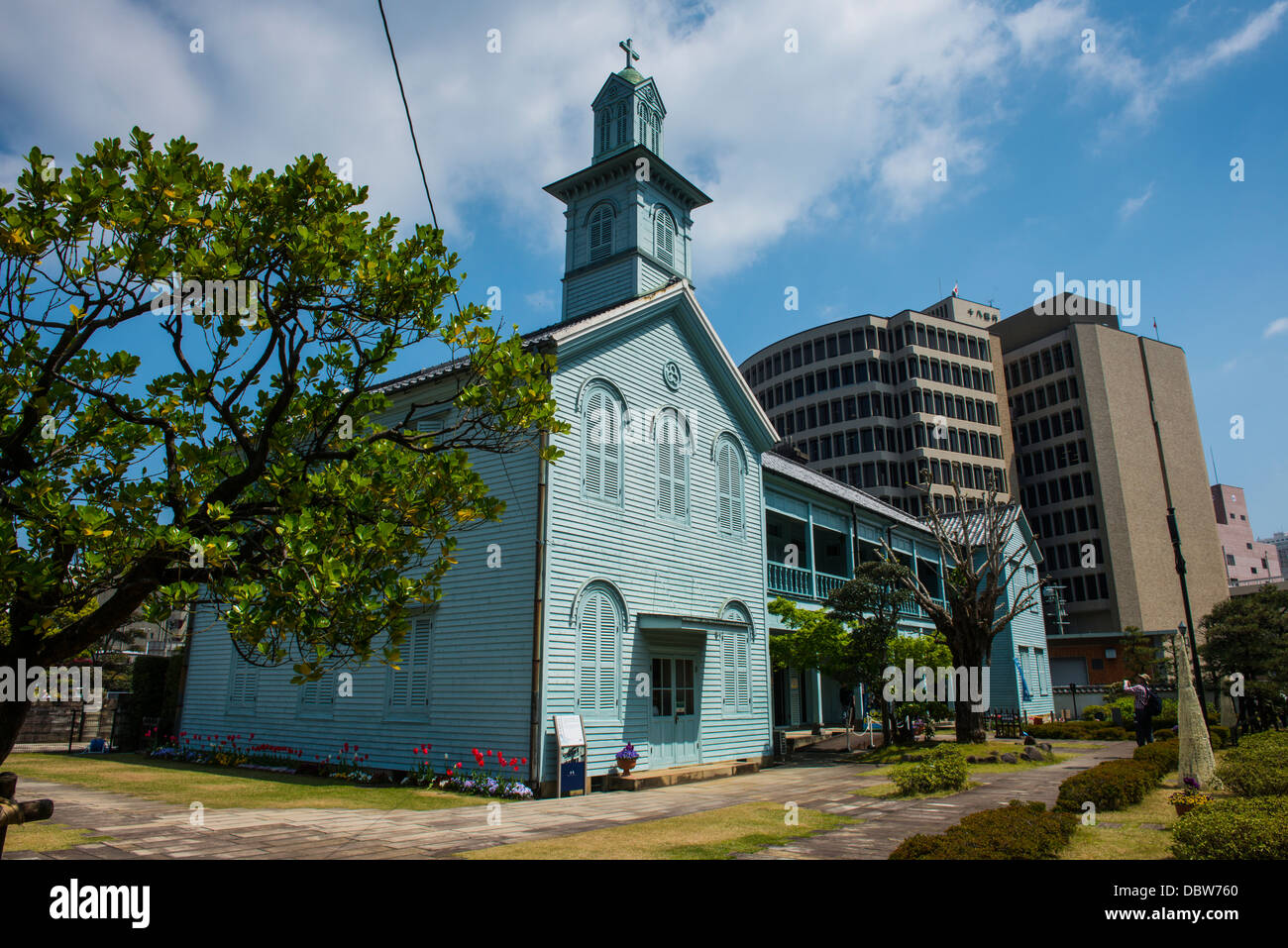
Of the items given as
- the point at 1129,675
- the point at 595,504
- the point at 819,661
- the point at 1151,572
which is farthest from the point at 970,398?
the point at 595,504

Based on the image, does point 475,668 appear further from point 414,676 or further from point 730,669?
point 730,669

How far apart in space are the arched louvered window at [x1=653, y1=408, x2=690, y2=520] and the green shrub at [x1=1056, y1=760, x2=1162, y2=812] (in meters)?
9.81

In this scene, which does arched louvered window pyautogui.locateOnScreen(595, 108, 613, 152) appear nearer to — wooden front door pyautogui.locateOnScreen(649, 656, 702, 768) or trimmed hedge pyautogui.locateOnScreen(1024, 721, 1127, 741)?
wooden front door pyautogui.locateOnScreen(649, 656, 702, 768)

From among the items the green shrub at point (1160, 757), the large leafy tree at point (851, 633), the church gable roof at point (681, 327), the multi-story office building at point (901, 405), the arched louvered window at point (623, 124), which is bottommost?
the green shrub at point (1160, 757)

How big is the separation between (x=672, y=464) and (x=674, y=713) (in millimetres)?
5850

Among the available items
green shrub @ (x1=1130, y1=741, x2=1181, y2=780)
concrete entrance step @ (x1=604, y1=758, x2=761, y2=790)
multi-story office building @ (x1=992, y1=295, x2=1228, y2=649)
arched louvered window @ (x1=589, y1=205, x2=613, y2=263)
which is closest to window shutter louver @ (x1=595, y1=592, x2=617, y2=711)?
concrete entrance step @ (x1=604, y1=758, x2=761, y2=790)

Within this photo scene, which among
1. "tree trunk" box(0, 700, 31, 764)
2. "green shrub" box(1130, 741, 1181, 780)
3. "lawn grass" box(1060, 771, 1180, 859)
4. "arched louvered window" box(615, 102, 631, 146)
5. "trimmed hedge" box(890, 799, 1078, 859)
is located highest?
"arched louvered window" box(615, 102, 631, 146)

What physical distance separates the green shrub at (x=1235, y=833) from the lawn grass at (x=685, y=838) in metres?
4.17

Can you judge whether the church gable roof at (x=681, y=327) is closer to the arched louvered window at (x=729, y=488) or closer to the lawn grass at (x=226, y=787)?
the arched louvered window at (x=729, y=488)

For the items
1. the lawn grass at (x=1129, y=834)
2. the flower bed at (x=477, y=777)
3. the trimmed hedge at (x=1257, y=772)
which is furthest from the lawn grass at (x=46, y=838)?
the trimmed hedge at (x=1257, y=772)

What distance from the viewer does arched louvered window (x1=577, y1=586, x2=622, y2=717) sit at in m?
15.3

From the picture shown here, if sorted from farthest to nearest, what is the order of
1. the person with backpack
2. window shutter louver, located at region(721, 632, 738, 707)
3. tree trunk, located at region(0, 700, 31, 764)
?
window shutter louver, located at region(721, 632, 738, 707), the person with backpack, tree trunk, located at region(0, 700, 31, 764)

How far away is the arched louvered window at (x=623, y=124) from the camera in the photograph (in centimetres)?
2415

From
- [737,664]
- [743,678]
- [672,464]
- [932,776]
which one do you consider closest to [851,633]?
[743,678]
